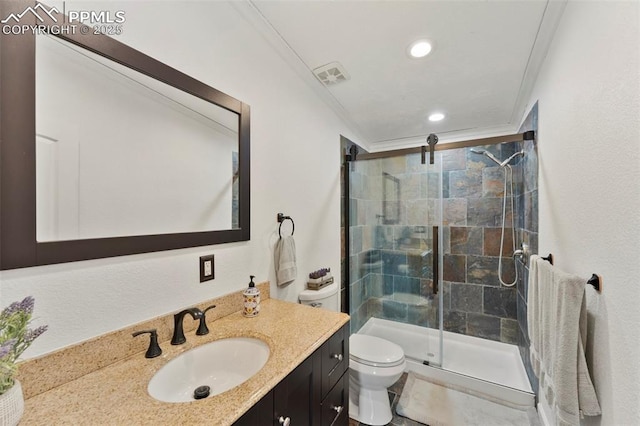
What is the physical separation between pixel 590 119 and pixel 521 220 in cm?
160

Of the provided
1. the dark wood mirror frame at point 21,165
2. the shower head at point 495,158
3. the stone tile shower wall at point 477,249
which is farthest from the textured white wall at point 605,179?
the dark wood mirror frame at point 21,165

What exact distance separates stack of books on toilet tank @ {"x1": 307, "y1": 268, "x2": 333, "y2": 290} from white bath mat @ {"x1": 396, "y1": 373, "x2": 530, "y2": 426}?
1044 mm

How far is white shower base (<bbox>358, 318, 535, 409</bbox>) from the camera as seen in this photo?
1.95 meters

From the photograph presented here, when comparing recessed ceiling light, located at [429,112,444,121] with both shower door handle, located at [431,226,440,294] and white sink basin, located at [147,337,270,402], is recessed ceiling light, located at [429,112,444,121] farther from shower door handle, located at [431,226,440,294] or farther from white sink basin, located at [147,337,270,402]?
white sink basin, located at [147,337,270,402]

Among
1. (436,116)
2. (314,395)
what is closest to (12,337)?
(314,395)

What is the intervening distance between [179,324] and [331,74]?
70.8 inches

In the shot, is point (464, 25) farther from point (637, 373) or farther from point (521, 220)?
point (521, 220)

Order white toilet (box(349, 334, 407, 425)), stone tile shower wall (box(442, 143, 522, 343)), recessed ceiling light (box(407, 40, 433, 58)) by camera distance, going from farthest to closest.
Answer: stone tile shower wall (box(442, 143, 522, 343)) → white toilet (box(349, 334, 407, 425)) → recessed ceiling light (box(407, 40, 433, 58))

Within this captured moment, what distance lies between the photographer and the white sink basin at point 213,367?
86cm

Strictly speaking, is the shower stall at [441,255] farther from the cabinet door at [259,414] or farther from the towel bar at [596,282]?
the cabinet door at [259,414]

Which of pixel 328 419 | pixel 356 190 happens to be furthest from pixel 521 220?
pixel 328 419

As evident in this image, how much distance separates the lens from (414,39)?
1.45 m

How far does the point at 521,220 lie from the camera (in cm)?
225

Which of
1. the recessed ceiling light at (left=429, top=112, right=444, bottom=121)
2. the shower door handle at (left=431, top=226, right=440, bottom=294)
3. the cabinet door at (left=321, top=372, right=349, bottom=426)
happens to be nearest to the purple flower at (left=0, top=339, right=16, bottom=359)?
the cabinet door at (left=321, top=372, right=349, bottom=426)
